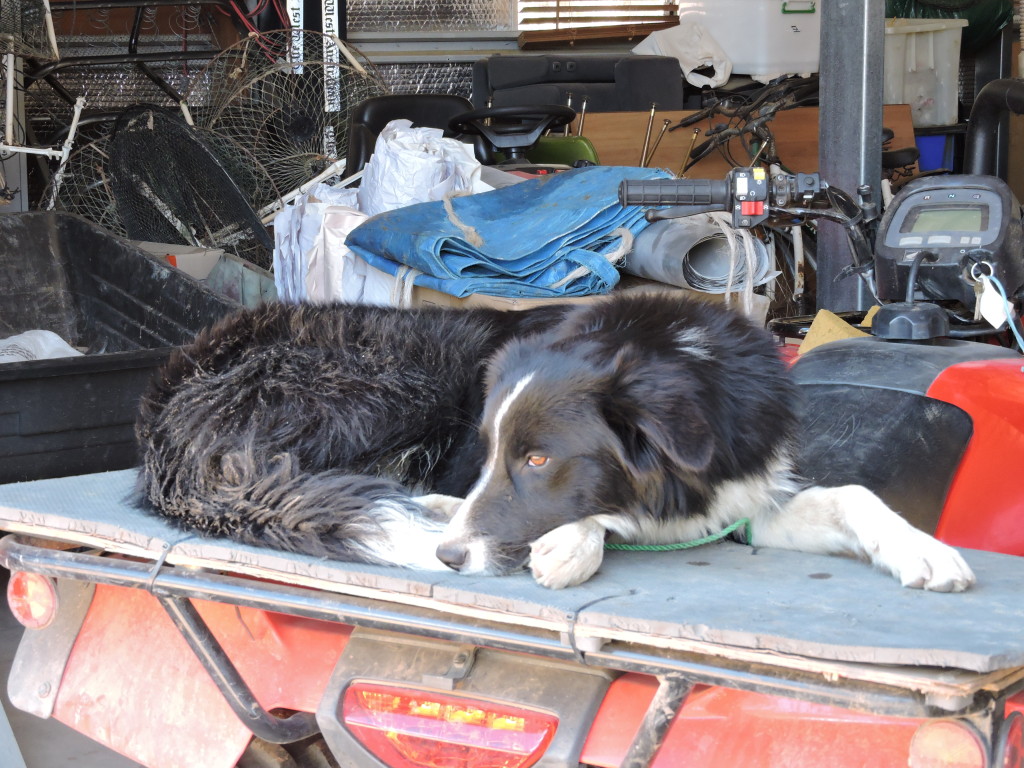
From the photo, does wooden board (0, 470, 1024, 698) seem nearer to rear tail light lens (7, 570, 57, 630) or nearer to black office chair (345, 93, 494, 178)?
rear tail light lens (7, 570, 57, 630)

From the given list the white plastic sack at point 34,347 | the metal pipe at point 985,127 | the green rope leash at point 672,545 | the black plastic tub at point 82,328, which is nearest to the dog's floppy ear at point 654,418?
the green rope leash at point 672,545

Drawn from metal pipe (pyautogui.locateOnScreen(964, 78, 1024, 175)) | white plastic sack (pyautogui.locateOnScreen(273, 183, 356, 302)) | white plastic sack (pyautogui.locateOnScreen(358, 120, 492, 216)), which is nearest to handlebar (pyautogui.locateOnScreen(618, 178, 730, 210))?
metal pipe (pyautogui.locateOnScreen(964, 78, 1024, 175))

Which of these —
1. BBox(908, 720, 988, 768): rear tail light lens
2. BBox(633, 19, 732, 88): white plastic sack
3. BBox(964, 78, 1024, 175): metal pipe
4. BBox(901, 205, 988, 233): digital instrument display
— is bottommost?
BBox(908, 720, 988, 768): rear tail light lens

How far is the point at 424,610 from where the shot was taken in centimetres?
148

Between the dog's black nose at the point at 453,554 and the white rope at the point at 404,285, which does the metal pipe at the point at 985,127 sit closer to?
the white rope at the point at 404,285

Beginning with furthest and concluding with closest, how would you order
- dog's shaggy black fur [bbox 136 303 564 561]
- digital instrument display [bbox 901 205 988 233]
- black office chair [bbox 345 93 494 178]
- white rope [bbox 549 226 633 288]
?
black office chair [bbox 345 93 494 178], white rope [bbox 549 226 633 288], digital instrument display [bbox 901 205 988 233], dog's shaggy black fur [bbox 136 303 564 561]

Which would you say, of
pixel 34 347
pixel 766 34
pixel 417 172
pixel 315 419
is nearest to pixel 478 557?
pixel 315 419

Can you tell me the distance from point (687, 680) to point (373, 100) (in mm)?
5412

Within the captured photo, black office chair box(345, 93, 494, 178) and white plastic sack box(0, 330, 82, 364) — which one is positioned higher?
black office chair box(345, 93, 494, 178)

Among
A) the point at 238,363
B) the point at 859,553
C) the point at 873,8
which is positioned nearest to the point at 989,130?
the point at 873,8

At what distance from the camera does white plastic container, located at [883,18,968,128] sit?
28.3 ft

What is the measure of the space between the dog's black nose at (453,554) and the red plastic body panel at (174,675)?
195mm

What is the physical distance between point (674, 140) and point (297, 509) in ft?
20.3

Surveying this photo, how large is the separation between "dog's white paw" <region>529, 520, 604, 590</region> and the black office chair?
437 cm
